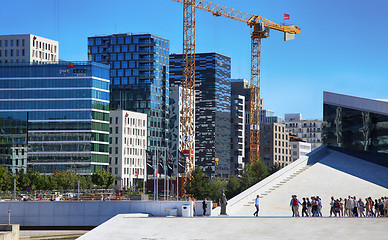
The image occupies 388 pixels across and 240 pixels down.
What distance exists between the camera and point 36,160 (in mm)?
142000

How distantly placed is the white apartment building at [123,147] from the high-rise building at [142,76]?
49.4ft

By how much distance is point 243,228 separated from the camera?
1580 inches

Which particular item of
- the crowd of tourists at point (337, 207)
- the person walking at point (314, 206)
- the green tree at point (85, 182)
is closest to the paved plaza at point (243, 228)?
the crowd of tourists at point (337, 207)

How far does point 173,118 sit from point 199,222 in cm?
14436

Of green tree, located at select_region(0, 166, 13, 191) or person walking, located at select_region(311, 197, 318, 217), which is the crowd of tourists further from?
green tree, located at select_region(0, 166, 13, 191)

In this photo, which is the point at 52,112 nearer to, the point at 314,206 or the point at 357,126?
the point at 357,126

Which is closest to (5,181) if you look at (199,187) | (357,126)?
(199,187)

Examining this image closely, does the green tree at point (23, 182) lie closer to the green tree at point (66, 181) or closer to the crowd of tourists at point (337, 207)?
the green tree at point (66, 181)

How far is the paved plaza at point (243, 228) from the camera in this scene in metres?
37.7

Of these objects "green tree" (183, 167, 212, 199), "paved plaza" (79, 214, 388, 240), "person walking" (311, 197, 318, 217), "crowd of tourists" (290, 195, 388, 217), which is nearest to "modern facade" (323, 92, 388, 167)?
"green tree" (183, 167, 212, 199)

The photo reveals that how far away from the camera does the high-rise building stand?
179m

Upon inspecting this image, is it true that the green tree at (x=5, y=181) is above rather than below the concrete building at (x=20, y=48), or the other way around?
below

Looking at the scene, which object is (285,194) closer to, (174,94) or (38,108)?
(38,108)

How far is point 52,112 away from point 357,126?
8108 centimetres
